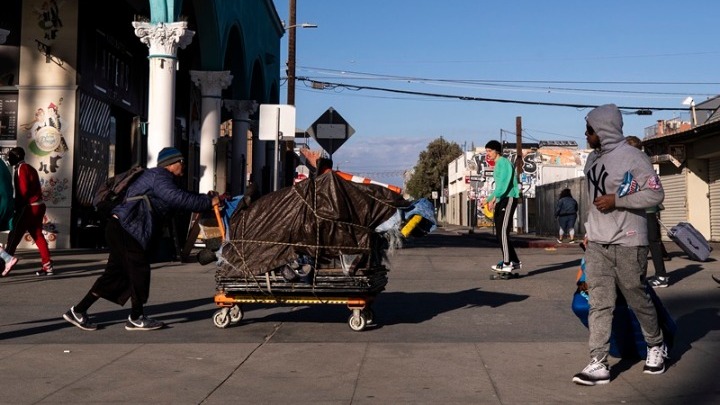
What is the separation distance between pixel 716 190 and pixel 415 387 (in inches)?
942

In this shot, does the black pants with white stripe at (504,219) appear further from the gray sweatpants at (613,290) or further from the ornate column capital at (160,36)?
the ornate column capital at (160,36)

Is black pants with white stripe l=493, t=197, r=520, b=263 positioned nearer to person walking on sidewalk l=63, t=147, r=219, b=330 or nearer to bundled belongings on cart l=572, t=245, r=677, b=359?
person walking on sidewalk l=63, t=147, r=219, b=330

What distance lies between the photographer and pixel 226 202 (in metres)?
7.39

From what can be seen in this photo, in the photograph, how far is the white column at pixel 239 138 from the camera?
2666 centimetres

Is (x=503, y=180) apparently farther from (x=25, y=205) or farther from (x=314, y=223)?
(x=25, y=205)

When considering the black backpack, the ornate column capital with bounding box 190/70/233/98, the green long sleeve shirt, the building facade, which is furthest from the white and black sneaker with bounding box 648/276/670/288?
the ornate column capital with bounding box 190/70/233/98

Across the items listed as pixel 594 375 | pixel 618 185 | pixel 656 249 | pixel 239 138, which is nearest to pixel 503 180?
pixel 656 249

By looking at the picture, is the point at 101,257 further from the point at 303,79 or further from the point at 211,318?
the point at 303,79

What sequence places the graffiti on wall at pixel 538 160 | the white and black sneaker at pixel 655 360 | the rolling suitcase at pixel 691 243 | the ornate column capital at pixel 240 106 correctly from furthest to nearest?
the graffiti on wall at pixel 538 160, the ornate column capital at pixel 240 106, the rolling suitcase at pixel 691 243, the white and black sneaker at pixel 655 360

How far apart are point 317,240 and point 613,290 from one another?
2.68 metres

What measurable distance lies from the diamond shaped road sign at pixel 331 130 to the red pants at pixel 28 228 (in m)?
5.40

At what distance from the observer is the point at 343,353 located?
6277 mm

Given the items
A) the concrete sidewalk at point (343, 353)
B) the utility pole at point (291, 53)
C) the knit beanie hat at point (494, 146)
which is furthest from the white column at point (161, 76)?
the utility pole at point (291, 53)

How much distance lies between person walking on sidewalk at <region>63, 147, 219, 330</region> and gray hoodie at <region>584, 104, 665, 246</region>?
3.21 meters
